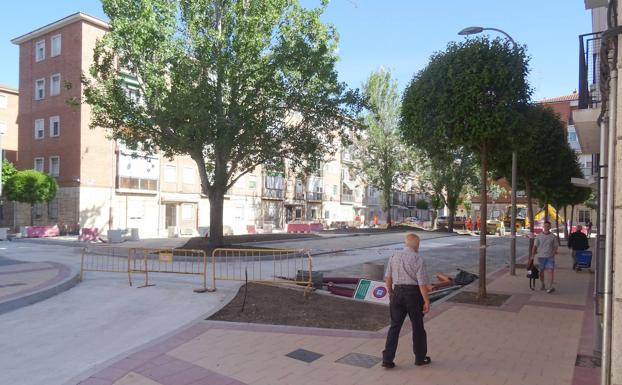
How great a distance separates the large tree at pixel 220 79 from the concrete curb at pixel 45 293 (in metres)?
6.09

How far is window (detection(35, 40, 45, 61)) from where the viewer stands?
34.4 meters

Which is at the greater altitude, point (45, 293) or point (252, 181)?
point (252, 181)

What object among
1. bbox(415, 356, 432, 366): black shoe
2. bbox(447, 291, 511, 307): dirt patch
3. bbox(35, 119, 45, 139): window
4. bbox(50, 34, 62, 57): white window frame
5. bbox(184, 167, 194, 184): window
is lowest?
bbox(447, 291, 511, 307): dirt patch

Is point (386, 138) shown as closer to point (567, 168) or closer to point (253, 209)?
point (253, 209)

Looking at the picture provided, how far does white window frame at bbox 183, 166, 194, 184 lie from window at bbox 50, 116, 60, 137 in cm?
974

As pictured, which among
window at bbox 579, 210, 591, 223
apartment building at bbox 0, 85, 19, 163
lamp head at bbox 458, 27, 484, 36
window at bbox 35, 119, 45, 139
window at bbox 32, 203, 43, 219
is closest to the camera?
lamp head at bbox 458, 27, 484, 36

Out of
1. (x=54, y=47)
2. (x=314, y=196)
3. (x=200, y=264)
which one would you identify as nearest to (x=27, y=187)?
(x=54, y=47)

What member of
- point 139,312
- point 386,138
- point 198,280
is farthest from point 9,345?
point 386,138

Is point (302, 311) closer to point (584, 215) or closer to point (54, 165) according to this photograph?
point (54, 165)

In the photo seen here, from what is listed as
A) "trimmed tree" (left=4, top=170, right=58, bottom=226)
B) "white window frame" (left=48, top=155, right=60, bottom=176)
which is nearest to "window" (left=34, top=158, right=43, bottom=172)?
"white window frame" (left=48, top=155, right=60, bottom=176)

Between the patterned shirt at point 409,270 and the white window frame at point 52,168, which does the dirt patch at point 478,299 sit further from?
the white window frame at point 52,168

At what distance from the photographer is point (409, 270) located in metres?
5.28

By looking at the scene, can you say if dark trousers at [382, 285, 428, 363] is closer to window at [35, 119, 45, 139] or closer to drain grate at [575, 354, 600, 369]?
drain grate at [575, 354, 600, 369]

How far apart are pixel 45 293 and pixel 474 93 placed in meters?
9.41
